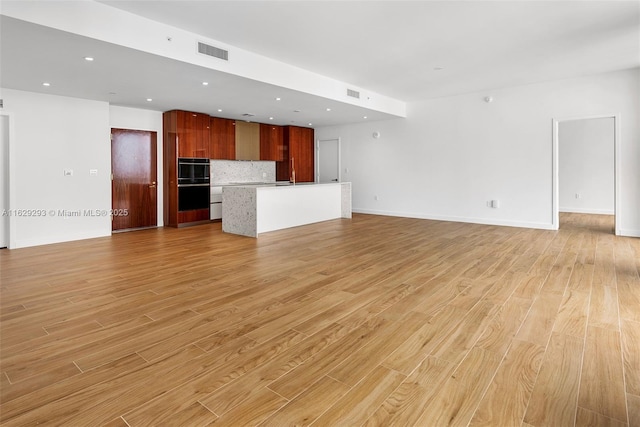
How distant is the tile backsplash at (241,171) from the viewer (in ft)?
29.6

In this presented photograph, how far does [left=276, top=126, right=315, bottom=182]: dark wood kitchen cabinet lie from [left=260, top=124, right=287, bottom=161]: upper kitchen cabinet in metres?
0.14

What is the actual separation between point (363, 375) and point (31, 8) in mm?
4164

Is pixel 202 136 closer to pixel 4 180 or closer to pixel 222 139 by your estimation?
pixel 222 139

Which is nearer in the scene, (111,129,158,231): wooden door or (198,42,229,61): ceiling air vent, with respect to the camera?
(198,42,229,61): ceiling air vent

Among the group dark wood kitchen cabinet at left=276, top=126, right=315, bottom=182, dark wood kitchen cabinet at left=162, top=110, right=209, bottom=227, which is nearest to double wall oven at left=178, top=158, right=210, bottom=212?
dark wood kitchen cabinet at left=162, top=110, right=209, bottom=227

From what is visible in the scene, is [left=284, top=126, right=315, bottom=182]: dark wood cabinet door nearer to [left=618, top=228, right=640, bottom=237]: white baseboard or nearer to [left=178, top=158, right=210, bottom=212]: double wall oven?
[left=178, top=158, right=210, bottom=212]: double wall oven

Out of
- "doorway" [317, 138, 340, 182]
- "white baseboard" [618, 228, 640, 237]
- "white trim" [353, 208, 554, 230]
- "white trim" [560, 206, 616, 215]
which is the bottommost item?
"white baseboard" [618, 228, 640, 237]

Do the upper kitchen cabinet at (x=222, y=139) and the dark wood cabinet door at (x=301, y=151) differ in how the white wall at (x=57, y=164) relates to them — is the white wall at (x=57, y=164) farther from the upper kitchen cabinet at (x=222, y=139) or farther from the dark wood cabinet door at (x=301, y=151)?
the dark wood cabinet door at (x=301, y=151)

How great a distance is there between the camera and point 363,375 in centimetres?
207

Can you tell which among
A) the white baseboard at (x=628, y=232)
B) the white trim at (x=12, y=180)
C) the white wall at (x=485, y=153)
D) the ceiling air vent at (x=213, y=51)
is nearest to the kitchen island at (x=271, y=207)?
the white wall at (x=485, y=153)

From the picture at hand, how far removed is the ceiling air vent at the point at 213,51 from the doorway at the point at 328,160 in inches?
245

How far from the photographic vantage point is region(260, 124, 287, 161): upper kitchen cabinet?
10.0m

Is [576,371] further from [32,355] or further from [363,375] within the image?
[32,355]

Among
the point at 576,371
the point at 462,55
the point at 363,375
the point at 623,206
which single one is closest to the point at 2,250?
the point at 363,375
